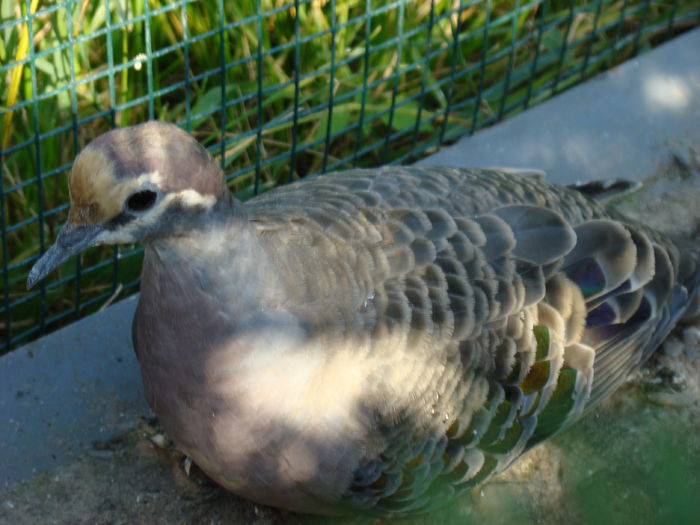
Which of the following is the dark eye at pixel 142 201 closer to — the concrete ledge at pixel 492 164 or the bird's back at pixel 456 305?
the bird's back at pixel 456 305

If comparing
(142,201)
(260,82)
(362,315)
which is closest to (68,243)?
(142,201)

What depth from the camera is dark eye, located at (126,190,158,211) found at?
2.11 m

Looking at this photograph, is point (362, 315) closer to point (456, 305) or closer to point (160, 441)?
point (456, 305)

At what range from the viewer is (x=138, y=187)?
2080 millimetres

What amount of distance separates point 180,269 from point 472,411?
31.9 inches

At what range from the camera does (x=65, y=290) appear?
3432mm

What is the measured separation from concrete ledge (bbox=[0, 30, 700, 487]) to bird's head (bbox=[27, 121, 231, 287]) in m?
0.87

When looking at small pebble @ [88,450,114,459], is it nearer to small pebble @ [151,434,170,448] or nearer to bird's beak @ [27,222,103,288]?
small pebble @ [151,434,170,448]

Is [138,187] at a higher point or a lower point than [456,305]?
higher

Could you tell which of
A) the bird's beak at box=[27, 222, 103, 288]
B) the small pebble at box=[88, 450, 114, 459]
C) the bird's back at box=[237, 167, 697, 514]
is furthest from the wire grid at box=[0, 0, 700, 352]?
the bird's beak at box=[27, 222, 103, 288]

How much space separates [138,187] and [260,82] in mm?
1296

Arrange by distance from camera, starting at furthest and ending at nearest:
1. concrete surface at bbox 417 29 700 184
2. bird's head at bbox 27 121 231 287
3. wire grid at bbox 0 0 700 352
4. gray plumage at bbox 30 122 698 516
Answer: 1. concrete surface at bbox 417 29 700 184
2. wire grid at bbox 0 0 700 352
3. gray plumage at bbox 30 122 698 516
4. bird's head at bbox 27 121 231 287

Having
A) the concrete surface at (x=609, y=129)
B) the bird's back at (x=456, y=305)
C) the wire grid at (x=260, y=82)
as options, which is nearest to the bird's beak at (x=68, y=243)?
the bird's back at (x=456, y=305)

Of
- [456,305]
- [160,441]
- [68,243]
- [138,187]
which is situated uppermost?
[138,187]
